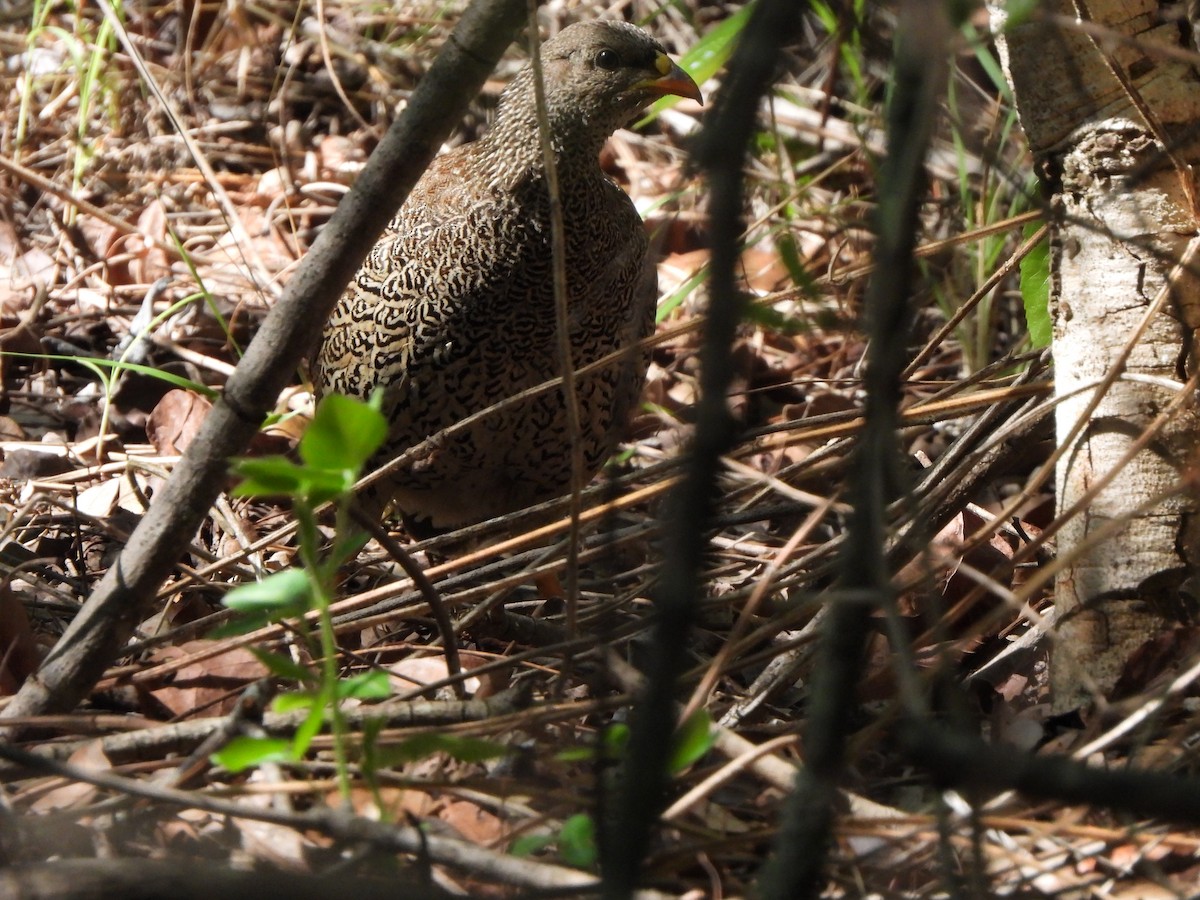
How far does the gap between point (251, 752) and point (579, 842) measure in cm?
40

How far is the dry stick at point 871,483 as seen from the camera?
1163 millimetres

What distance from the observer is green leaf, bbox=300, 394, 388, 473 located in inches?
59.2

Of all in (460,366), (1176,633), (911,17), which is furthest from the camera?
(460,366)

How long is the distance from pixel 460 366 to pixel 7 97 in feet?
9.34

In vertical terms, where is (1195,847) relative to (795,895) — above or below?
below

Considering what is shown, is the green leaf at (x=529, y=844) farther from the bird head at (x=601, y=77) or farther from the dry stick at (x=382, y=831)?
the bird head at (x=601, y=77)

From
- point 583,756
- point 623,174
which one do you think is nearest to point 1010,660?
point 583,756

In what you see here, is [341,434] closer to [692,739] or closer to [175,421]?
[692,739]

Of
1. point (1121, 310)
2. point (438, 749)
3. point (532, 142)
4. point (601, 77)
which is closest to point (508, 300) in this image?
point (532, 142)

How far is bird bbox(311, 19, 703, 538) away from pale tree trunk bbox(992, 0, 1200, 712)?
1.10m

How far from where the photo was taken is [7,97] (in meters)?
4.86

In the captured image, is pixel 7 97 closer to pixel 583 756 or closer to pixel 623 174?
pixel 623 174

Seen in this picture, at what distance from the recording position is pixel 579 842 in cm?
150

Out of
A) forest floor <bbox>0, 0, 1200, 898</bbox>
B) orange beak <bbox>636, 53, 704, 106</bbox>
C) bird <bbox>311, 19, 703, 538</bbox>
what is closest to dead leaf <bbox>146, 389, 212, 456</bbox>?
forest floor <bbox>0, 0, 1200, 898</bbox>
